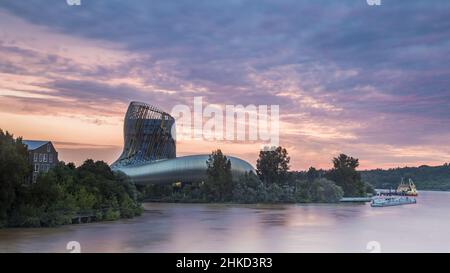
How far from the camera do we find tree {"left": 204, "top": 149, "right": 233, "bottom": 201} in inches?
1414

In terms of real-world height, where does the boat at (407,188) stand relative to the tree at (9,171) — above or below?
below

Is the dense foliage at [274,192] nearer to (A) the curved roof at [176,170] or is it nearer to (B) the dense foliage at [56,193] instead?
(A) the curved roof at [176,170]

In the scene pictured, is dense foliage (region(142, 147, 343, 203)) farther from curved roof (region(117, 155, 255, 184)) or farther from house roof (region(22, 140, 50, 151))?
house roof (region(22, 140, 50, 151))

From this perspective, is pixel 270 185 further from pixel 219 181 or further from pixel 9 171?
pixel 9 171

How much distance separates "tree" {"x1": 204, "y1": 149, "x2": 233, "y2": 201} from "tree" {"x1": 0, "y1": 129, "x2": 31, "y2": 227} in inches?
817

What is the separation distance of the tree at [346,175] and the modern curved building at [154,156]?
280 inches

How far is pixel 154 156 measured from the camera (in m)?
47.8

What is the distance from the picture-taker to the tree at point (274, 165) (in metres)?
38.0

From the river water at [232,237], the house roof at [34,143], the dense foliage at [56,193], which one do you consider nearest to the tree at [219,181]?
the dense foliage at [56,193]

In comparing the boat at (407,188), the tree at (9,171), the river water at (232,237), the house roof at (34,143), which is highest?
the house roof at (34,143)
